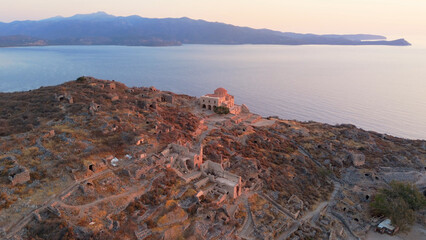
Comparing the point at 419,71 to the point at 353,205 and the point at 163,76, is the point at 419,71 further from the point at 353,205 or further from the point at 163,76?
the point at 353,205

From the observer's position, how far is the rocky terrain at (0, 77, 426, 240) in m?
24.1

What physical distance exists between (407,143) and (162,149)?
5115cm

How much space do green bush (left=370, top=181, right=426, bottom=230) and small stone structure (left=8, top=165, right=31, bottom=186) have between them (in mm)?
39480

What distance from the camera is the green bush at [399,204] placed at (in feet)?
107

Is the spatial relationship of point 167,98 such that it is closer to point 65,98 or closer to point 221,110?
point 221,110

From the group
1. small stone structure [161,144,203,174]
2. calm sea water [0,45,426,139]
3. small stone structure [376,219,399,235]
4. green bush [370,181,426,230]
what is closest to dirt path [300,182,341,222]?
green bush [370,181,426,230]

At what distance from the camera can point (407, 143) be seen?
56.8 meters

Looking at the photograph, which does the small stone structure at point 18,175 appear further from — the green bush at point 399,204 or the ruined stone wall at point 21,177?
the green bush at point 399,204

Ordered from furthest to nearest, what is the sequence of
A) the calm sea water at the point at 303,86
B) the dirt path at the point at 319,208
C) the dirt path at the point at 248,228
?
1. the calm sea water at the point at 303,86
2. the dirt path at the point at 319,208
3. the dirt path at the point at 248,228

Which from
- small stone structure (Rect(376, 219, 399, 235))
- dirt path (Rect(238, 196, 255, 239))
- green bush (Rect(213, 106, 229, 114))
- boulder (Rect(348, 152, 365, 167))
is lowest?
small stone structure (Rect(376, 219, 399, 235))

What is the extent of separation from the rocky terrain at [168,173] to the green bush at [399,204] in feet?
6.52

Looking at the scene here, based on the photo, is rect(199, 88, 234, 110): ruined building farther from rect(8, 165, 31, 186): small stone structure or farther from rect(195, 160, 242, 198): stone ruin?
rect(8, 165, 31, 186): small stone structure

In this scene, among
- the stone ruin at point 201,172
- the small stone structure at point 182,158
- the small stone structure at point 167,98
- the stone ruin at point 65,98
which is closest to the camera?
the stone ruin at point 201,172

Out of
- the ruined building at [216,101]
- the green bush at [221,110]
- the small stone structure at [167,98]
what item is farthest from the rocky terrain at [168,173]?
the ruined building at [216,101]
